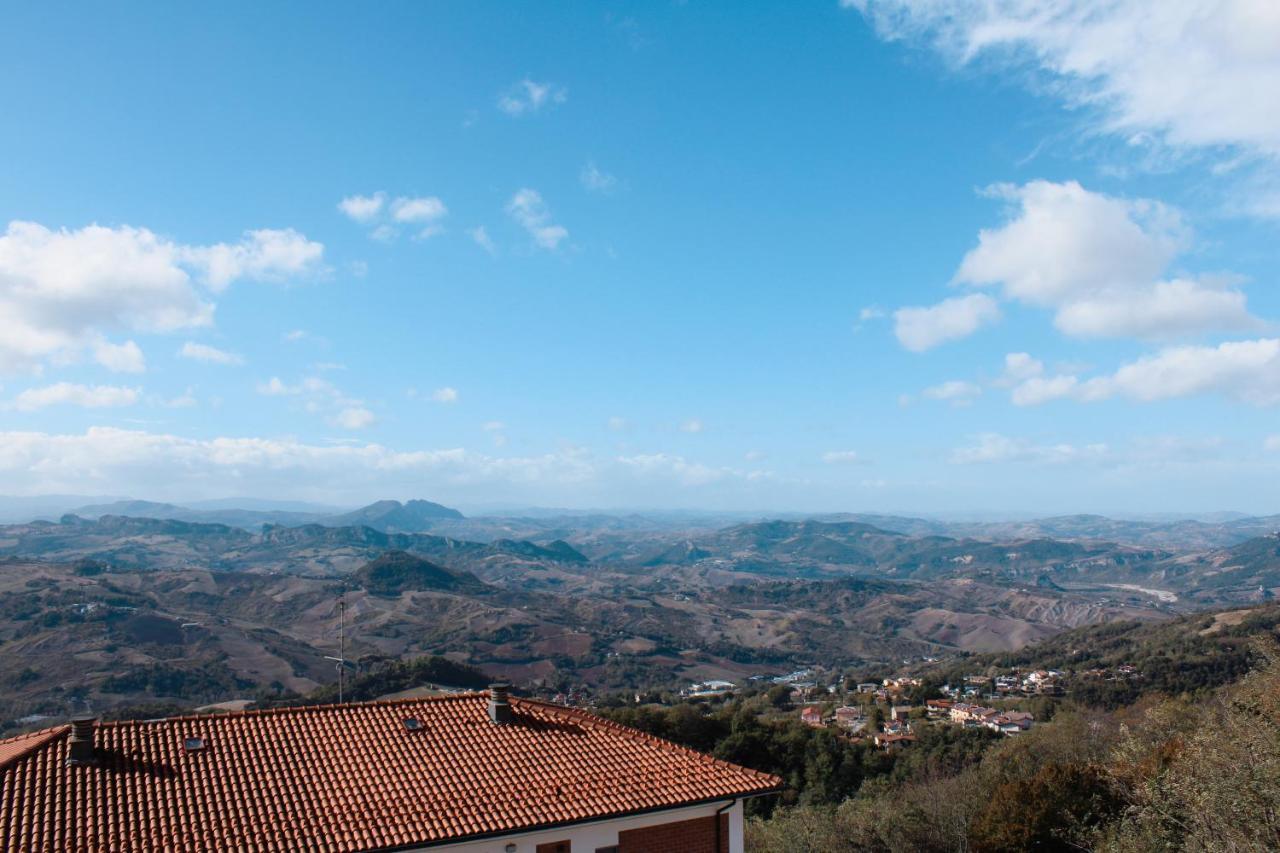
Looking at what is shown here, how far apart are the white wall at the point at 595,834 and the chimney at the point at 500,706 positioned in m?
2.64

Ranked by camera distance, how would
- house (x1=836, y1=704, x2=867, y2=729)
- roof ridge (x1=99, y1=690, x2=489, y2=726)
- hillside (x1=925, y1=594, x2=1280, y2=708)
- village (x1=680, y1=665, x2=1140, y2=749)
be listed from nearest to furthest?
roof ridge (x1=99, y1=690, x2=489, y2=726)
village (x1=680, y1=665, x2=1140, y2=749)
house (x1=836, y1=704, x2=867, y2=729)
hillside (x1=925, y1=594, x2=1280, y2=708)

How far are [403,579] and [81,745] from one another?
613 ft

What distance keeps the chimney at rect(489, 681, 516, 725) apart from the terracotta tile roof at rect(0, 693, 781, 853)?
0.55 ft

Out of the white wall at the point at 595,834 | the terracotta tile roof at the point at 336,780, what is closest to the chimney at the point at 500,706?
the terracotta tile roof at the point at 336,780

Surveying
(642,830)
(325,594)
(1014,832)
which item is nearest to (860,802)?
(1014,832)

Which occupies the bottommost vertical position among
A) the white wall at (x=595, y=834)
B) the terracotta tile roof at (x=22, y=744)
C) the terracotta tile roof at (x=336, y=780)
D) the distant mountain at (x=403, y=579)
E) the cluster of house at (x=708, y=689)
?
the cluster of house at (x=708, y=689)

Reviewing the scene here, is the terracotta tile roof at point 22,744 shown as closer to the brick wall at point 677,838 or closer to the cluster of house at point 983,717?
the brick wall at point 677,838

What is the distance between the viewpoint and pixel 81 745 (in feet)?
35.5

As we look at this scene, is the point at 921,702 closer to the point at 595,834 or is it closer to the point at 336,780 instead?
the point at 595,834

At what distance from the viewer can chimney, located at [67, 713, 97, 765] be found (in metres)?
10.8

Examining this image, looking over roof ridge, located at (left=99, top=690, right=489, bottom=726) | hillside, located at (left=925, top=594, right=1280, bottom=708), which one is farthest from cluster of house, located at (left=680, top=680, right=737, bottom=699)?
roof ridge, located at (left=99, top=690, right=489, bottom=726)

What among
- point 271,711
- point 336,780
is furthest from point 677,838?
point 271,711

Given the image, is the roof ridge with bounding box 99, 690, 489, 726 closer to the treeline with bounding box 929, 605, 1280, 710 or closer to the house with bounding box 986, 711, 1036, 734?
the treeline with bounding box 929, 605, 1280, 710

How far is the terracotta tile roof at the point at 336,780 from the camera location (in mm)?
9836
